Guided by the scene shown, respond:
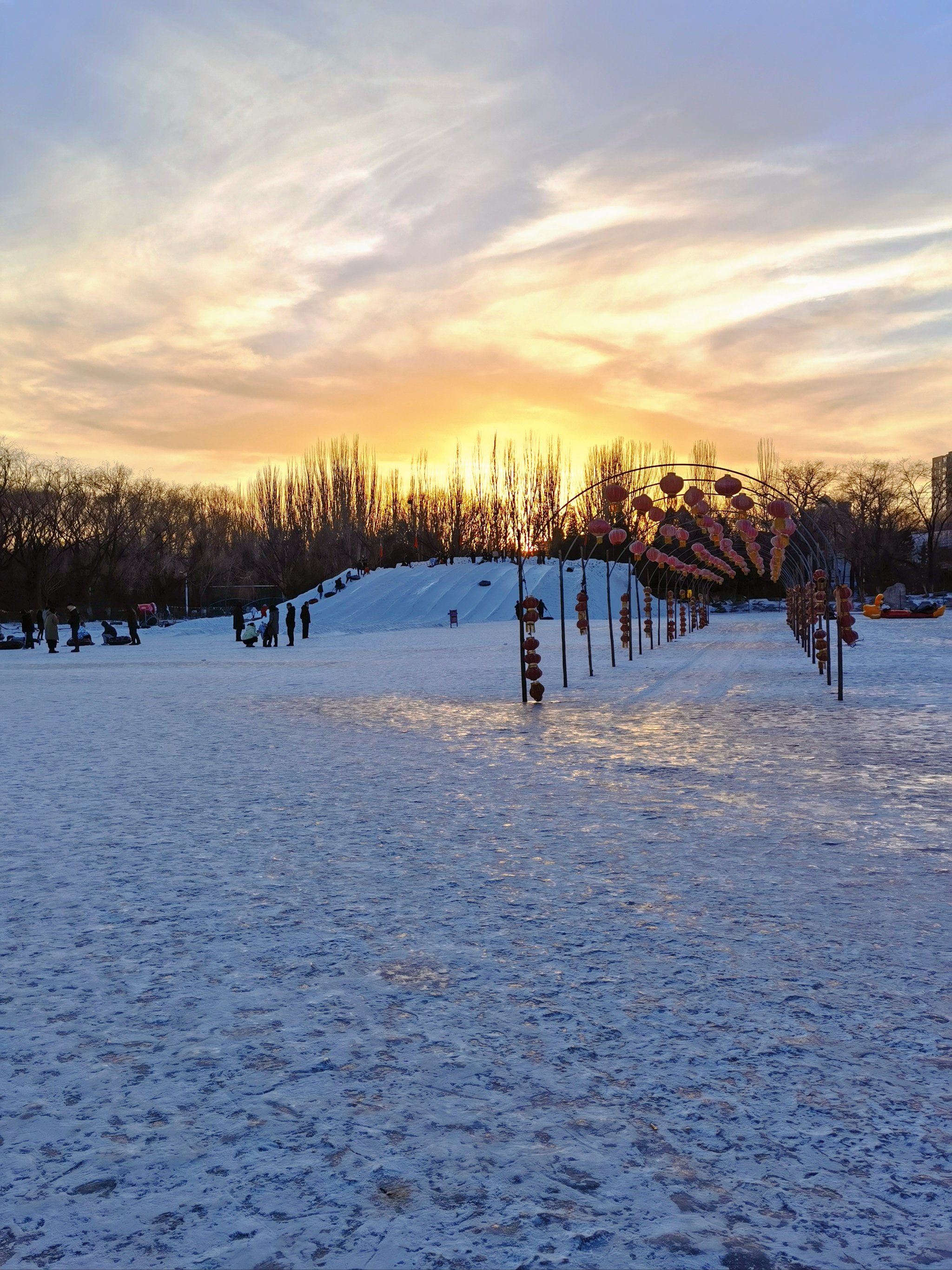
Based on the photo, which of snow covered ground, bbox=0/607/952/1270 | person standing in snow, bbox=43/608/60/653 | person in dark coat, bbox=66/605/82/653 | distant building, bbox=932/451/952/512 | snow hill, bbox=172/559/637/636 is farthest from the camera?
distant building, bbox=932/451/952/512

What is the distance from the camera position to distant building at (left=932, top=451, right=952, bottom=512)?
76.9 meters

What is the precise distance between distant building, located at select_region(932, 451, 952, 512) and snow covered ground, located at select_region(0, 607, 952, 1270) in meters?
74.5

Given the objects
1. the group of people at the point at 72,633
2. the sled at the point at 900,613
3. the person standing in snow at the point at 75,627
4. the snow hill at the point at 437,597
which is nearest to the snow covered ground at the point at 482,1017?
the person standing in snow at the point at 75,627

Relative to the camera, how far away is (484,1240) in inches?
92.7

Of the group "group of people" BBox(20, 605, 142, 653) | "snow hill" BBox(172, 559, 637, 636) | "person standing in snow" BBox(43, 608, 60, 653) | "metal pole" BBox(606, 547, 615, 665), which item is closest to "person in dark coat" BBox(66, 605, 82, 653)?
"group of people" BBox(20, 605, 142, 653)

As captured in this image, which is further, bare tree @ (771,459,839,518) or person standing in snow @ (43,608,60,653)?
bare tree @ (771,459,839,518)

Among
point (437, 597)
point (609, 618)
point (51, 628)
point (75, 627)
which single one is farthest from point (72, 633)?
point (437, 597)

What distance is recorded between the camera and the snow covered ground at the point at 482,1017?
96.9 inches

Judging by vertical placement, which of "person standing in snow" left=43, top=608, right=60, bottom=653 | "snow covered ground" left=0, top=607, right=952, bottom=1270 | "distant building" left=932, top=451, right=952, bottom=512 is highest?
"distant building" left=932, top=451, right=952, bottom=512

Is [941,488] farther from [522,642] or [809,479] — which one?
[522,642]

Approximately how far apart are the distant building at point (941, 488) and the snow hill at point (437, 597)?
24.4 m

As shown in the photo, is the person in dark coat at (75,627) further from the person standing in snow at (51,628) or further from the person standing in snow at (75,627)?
the person standing in snow at (51,628)

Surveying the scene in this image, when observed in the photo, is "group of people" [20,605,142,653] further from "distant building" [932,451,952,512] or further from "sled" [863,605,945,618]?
"distant building" [932,451,952,512]

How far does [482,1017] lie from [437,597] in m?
57.0
